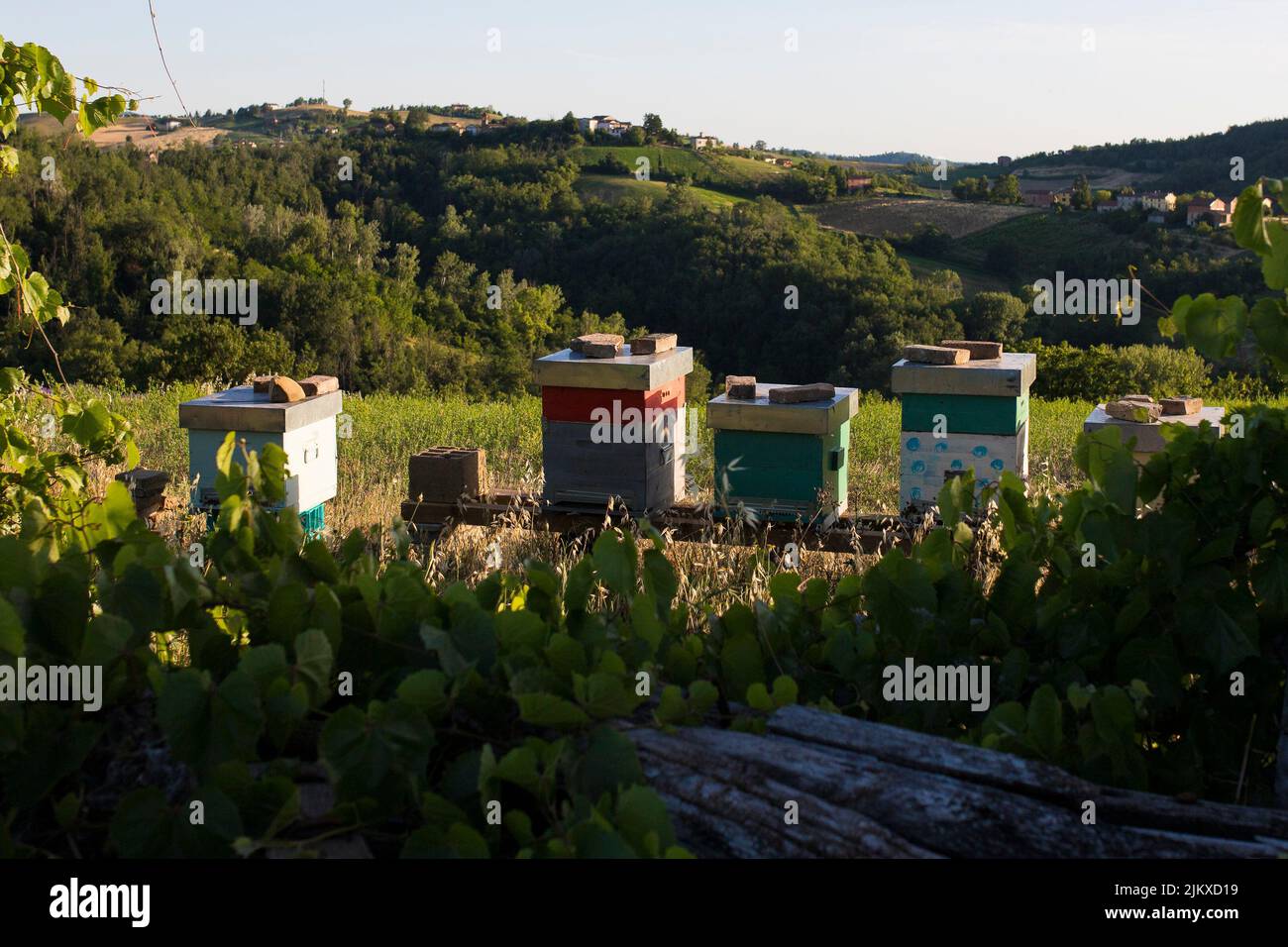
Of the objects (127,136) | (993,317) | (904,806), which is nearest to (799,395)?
(904,806)

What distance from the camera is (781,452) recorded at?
20.0 ft

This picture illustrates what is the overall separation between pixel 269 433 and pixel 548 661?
4.80 metres

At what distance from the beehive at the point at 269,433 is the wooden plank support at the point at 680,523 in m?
0.56

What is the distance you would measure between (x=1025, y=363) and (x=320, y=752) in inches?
216

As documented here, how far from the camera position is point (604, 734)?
5.22ft

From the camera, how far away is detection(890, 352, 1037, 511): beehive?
602cm

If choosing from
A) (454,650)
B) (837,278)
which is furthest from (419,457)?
(837,278)

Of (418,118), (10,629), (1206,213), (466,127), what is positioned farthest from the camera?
(418,118)

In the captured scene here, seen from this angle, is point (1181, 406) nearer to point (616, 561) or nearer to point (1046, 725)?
point (1046, 725)

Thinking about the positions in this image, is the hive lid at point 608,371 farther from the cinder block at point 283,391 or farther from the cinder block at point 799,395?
the cinder block at point 283,391

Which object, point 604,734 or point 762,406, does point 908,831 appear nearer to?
point 604,734

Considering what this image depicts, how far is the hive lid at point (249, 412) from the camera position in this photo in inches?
242

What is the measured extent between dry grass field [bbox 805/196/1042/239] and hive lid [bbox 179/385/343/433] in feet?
165

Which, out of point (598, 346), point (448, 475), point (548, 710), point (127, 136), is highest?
point (127, 136)
